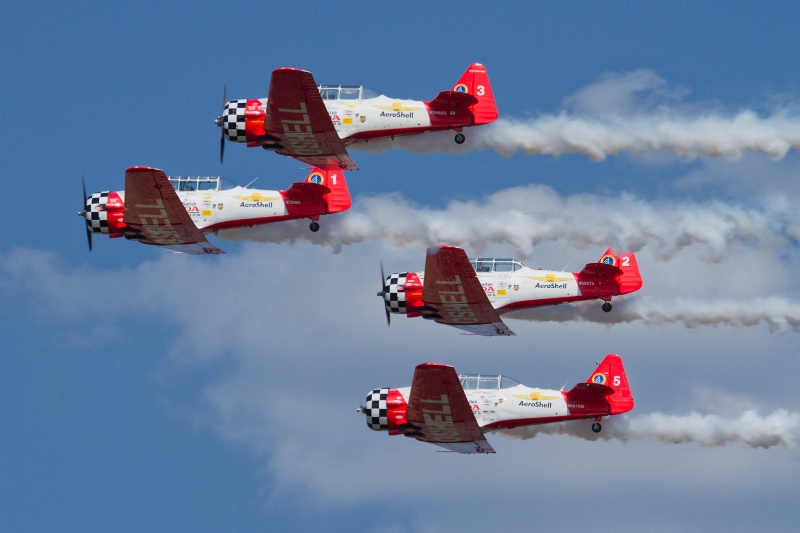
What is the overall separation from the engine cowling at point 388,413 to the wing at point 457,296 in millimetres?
2474

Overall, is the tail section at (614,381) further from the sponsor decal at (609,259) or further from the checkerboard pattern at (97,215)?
the checkerboard pattern at (97,215)

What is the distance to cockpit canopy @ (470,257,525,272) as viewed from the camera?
408ft

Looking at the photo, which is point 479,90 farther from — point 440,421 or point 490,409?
point 440,421

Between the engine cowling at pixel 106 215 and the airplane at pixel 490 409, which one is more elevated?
the engine cowling at pixel 106 215

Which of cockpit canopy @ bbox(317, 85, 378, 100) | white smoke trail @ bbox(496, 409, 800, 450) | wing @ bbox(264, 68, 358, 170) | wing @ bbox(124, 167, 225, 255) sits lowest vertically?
white smoke trail @ bbox(496, 409, 800, 450)

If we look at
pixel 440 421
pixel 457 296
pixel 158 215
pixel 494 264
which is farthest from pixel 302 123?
pixel 440 421

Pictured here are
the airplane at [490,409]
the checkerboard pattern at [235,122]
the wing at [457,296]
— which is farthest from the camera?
the checkerboard pattern at [235,122]

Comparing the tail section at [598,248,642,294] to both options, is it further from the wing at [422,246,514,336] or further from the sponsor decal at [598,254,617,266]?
the wing at [422,246,514,336]

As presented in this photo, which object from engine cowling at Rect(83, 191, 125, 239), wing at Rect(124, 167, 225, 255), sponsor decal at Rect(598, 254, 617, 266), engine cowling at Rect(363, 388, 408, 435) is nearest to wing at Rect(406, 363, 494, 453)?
engine cowling at Rect(363, 388, 408, 435)

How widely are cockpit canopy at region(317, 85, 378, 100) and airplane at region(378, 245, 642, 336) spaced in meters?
4.90

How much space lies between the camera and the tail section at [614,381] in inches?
4887

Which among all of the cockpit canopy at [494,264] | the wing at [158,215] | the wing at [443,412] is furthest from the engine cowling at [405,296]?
the wing at [158,215]

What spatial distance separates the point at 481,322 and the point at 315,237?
5.49m

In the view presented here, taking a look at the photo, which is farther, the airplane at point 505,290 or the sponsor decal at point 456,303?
the airplane at point 505,290
